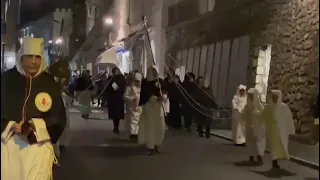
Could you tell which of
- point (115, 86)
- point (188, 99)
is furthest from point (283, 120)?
point (115, 86)

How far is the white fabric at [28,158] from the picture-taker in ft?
9.07

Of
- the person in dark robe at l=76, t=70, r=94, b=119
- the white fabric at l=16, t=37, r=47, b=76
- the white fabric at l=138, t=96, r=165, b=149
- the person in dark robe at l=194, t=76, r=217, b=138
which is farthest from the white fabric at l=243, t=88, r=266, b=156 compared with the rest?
the white fabric at l=16, t=37, r=47, b=76

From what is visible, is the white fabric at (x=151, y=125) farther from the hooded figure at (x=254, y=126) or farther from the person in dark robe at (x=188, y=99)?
the hooded figure at (x=254, y=126)

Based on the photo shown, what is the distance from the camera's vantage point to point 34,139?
2.84 metres

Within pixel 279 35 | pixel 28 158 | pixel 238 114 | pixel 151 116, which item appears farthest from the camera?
pixel 151 116

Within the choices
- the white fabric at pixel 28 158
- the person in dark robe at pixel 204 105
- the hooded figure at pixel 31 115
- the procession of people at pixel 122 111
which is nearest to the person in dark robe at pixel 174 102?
the procession of people at pixel 122 111

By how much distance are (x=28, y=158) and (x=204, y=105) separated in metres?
1.61

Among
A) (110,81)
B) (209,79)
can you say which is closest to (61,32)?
(110,81)

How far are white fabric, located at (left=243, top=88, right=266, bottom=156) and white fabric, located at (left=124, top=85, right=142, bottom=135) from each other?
776 millimetres

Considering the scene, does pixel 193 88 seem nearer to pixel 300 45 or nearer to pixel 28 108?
pixel 300 45

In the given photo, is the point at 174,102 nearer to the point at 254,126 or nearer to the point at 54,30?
the point at 254,126

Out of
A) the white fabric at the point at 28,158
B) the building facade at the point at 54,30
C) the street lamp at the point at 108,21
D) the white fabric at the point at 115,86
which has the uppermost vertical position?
the street lamp at the point at 108,21

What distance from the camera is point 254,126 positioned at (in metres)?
3.93

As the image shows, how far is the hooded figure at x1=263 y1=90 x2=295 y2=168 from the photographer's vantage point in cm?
349
